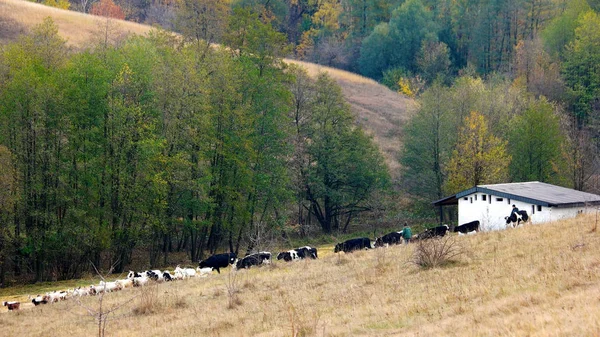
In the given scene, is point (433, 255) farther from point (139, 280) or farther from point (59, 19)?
point (59, 19)

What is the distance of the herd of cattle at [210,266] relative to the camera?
25578mm

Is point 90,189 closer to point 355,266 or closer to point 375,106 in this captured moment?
point 355,266

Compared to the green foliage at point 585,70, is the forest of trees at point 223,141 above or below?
below

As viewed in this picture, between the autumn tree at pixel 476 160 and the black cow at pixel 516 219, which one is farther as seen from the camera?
the autumn tree at pixel 476 160

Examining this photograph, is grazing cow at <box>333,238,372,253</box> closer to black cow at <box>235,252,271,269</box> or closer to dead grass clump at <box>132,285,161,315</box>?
black cow at <box>235,252,271,269</box>

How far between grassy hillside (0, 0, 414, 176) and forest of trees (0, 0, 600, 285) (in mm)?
5817

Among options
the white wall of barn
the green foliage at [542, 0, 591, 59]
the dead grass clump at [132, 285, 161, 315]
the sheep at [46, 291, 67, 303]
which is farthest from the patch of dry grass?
the green foliage at [542, 0, 591, 59]

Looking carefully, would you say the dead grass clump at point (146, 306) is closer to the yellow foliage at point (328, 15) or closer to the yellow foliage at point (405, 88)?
the yellow foliage at point (405, 88)

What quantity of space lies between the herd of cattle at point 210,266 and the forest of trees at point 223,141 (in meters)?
1.93

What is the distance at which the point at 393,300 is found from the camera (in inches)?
633

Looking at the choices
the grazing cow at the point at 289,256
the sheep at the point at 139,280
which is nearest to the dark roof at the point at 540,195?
the grazing cow at the point at 289,256

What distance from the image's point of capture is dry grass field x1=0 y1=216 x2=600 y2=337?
1275 centimetres

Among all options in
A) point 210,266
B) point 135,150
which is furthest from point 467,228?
point 135,150

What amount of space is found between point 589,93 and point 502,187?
3934 cm
